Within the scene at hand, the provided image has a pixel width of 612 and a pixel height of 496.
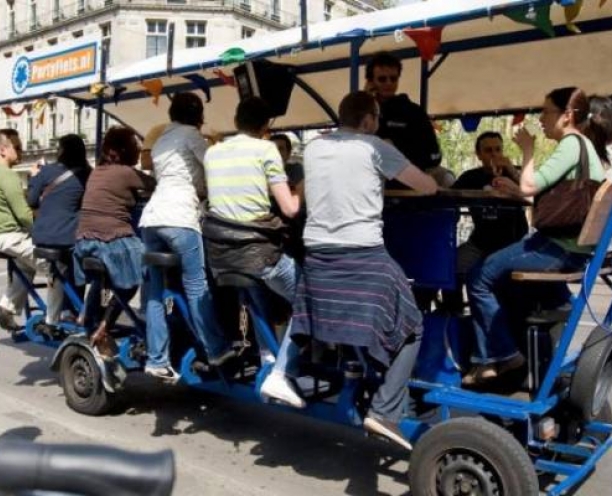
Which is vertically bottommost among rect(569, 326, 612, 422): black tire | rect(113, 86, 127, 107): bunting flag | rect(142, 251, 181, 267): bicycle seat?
rect(569, 326, 612, 422): black tire

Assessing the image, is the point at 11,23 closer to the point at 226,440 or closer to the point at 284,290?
the point at 226,440

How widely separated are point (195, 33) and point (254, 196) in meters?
40.2

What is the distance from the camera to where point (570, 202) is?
13.0 feet

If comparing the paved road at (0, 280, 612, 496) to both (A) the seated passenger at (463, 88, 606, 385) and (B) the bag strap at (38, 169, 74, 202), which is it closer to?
(A) the seated passenger at (463, 88, 606, 385)

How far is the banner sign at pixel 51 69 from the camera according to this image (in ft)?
21.0

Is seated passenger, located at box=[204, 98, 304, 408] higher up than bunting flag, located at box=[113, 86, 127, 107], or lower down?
lower down

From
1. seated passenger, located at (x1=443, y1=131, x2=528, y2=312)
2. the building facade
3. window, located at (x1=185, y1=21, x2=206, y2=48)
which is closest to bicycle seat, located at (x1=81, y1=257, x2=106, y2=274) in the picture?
seated passenger, located at (x1=443, y1=131, x2=528, y2=312)

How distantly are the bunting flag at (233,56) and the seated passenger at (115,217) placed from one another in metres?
1.15

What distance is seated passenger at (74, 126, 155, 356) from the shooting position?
5832 mm

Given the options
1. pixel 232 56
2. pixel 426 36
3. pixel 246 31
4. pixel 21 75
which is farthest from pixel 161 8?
pixel 426 36

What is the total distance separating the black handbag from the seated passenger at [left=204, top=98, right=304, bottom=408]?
55.4 inches

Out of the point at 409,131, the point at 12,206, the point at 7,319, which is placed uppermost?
the point at 409,131

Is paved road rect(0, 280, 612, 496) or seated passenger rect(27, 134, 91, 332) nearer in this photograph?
paved road rect(0, 280, 612, 496)

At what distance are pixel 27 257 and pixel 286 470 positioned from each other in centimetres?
327
